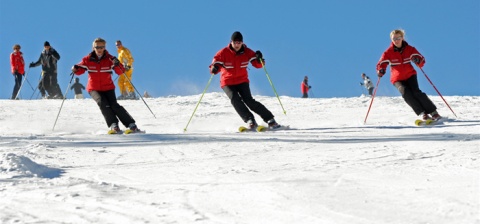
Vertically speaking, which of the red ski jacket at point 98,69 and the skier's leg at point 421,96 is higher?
the skier's leg at point 421,96

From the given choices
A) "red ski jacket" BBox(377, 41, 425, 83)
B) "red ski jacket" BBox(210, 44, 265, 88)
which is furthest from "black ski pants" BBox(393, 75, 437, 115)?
"red ski jacket" BBox(210, 44, 265, 88)

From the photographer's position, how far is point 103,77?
984cm

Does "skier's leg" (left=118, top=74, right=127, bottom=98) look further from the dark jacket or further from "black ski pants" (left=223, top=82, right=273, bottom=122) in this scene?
"black ski pants" (left=223, top=82, right=273, bottom=122)

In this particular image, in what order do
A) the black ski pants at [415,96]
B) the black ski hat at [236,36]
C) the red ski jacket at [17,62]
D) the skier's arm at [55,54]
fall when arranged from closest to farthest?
the black ski hat at [236,36]
the black ski pants at [415,96]
the skier's arm at [55,54]
the red ski jacket at [17,62]

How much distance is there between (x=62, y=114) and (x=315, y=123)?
17.7 ft

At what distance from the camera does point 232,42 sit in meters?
9.75

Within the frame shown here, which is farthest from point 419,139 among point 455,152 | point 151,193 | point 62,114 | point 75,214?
point 62,114

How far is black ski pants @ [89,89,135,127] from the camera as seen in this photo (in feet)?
31.9

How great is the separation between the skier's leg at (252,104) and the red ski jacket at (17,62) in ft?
36.3

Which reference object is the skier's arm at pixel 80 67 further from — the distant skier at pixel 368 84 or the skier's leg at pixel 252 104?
the distant skier at pixel 368 84

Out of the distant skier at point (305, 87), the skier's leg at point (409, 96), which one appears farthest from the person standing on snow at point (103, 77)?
the distant skier at point (305, 87)

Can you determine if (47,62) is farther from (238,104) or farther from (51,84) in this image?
(238,104)

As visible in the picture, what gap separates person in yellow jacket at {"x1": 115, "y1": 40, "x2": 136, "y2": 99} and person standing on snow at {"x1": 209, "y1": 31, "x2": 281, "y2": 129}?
7.72 meters

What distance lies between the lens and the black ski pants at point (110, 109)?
9711mm
